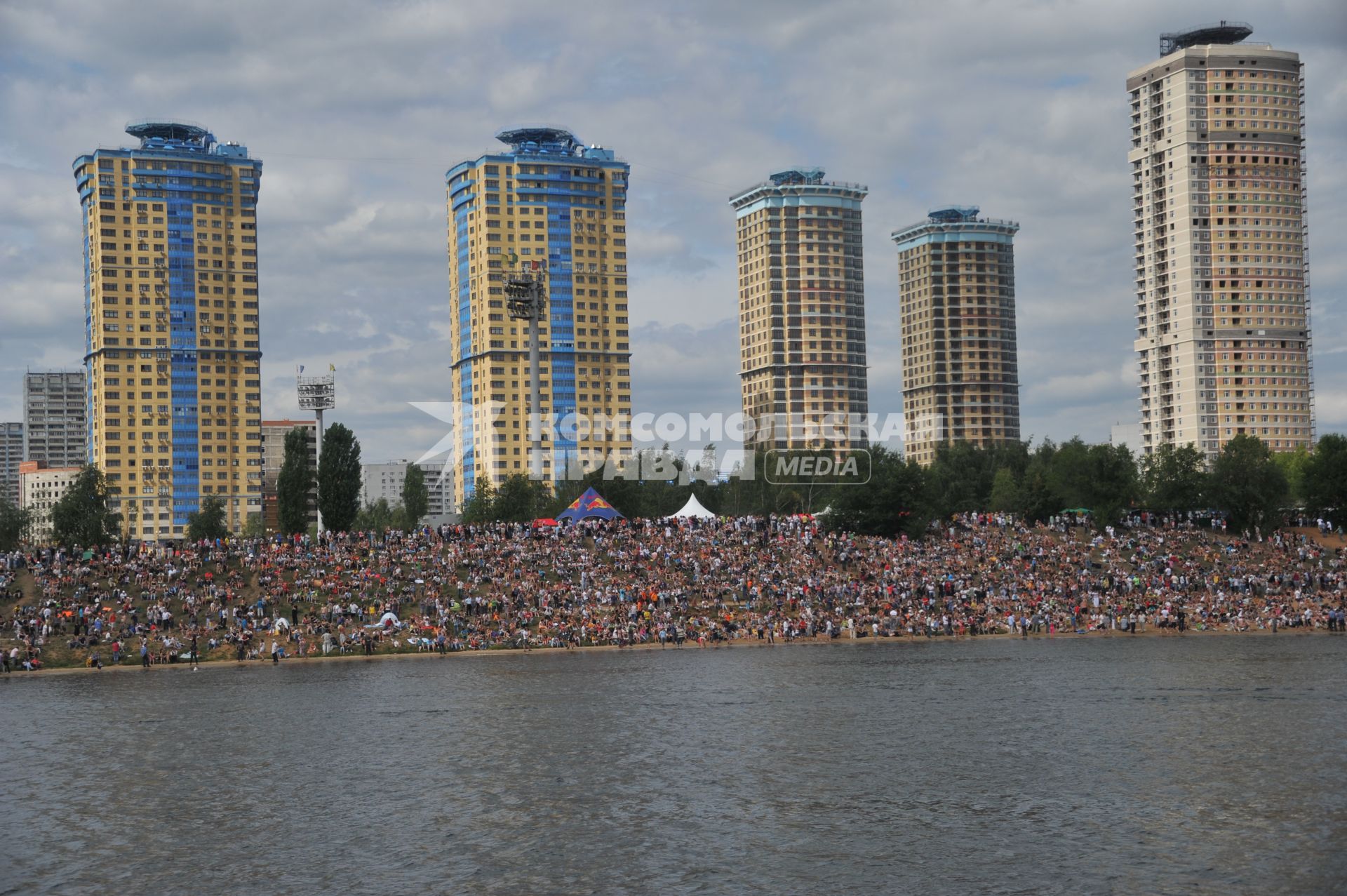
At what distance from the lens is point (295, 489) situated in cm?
12562

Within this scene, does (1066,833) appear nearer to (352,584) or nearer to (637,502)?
(352,584)

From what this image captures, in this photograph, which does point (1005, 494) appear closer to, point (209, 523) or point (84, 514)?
point (84, 514)

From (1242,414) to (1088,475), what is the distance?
3849 inches

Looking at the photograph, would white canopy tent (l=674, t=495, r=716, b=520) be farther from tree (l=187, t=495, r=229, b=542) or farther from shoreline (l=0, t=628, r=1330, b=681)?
tree (l=187, t=495, r=229, b=542)

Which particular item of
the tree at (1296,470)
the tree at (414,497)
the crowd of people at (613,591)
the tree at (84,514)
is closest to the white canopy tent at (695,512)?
the crowd of people at (613,591)

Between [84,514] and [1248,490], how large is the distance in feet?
342

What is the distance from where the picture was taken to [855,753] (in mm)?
Answer: 44812

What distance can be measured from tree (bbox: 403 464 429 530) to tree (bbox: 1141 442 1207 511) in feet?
302

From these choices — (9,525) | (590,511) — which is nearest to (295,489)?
(590,511)

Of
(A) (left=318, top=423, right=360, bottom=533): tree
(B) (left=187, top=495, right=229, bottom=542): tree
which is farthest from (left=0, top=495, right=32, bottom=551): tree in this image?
(A) (left=318, top=423, right=360, bottom=533): tree

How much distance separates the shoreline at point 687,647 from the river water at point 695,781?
5992 millimetres

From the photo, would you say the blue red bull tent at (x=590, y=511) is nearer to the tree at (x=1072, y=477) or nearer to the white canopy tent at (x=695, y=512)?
the white canopy tent at (x=695, y=512)

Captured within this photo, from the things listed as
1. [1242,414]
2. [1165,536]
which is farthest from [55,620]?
[1242,414]

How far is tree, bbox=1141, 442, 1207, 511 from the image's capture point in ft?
382
